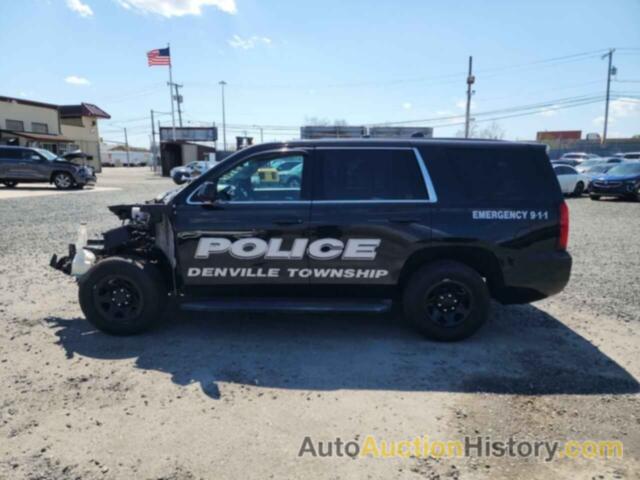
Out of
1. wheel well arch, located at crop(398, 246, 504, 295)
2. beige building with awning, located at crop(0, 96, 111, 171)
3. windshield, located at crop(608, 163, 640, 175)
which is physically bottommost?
wheel well arch, located at crop(398, 246, 504, 295)

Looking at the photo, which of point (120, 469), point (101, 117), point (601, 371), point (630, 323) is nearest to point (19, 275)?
point (120, 469)

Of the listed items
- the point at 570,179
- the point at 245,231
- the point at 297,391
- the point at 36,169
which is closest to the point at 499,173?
the point at 245,231

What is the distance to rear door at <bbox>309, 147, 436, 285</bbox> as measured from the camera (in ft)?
13.3

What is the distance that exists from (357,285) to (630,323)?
3126 millimetres

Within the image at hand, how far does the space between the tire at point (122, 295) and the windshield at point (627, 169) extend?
62.1 ft

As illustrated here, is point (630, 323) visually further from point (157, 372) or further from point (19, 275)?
point (19, 275)

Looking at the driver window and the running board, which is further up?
the driver window

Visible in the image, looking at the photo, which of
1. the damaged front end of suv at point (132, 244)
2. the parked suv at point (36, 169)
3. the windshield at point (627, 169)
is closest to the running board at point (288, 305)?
the damaged front end of suv at point (132, 244)

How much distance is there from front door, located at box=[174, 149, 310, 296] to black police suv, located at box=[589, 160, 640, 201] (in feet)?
56.4

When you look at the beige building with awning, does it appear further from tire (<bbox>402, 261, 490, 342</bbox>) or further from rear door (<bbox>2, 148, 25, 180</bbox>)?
tire (<bbox>402, 261, 490, 342</bbox>)

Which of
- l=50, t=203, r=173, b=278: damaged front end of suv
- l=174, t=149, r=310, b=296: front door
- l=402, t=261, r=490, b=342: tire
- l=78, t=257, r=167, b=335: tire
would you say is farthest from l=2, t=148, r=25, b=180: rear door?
l=402, t=261, r=490, b=342: tire

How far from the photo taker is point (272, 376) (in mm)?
3574

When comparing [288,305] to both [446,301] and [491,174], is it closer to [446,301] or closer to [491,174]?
[446,301]

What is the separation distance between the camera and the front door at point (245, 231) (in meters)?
4.06
